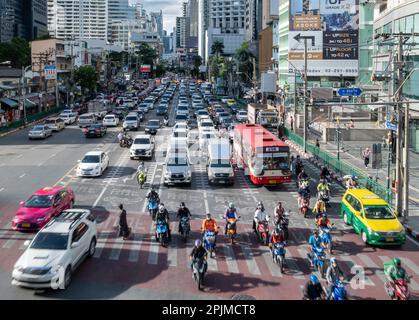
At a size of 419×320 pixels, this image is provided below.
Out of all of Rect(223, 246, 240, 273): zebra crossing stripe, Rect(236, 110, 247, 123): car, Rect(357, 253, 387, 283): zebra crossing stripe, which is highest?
Rect(236, 110, 247, 123): car

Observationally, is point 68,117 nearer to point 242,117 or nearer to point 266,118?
point 242,117

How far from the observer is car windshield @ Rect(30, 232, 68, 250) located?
16.3 m

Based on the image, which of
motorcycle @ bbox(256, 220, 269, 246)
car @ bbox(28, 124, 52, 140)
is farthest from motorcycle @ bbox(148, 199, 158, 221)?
car @ bbox(28, 124, 52, 140)

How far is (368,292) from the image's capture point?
15.8 metres

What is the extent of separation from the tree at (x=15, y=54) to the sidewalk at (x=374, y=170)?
75.7m

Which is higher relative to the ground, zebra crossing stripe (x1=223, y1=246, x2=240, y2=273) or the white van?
the white van

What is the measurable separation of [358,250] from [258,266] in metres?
4.46

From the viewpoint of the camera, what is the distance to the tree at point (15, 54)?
108812 mm

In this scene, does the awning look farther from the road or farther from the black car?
the road

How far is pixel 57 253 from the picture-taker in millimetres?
15891

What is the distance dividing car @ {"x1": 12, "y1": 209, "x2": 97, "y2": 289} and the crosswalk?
1219 mm

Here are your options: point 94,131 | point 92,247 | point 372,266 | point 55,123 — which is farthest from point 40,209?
point 55,123

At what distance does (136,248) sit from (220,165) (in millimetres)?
13110
